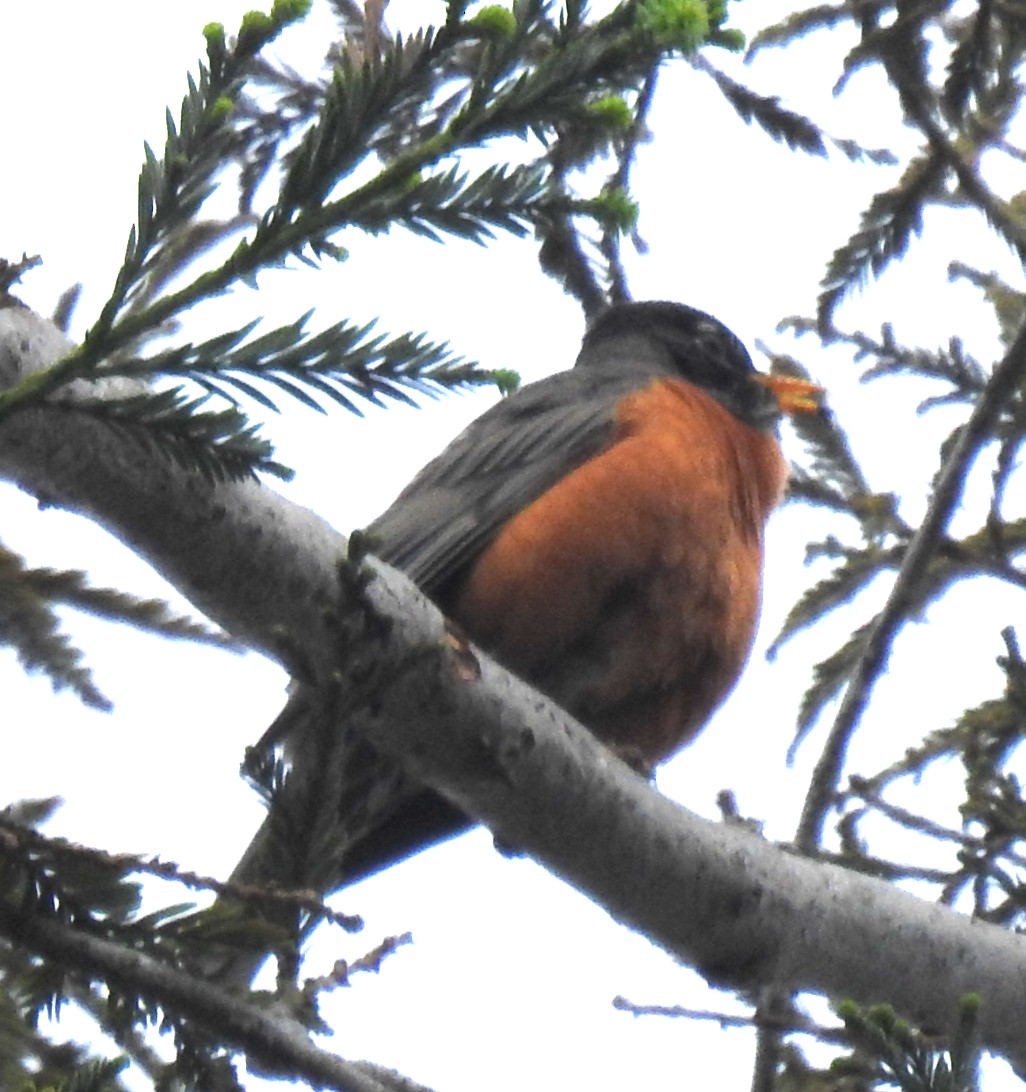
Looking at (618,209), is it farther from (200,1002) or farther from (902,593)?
(902,593)

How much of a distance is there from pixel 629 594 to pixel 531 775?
1.33 metres

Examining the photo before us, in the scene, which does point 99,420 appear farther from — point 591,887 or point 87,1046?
point 591,887

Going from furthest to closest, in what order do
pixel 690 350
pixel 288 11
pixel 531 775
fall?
pixel 690 350 < pixel 531 775 < pixel 288 11

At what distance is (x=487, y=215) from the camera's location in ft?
6.65

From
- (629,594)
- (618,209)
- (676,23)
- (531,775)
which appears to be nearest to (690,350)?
(629,594)

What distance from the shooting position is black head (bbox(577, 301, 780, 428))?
213 inches

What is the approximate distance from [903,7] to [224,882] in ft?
8.95

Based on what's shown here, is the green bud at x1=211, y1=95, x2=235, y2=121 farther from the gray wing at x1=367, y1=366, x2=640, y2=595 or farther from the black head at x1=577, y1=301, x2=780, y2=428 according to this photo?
the black head at x1=577, y1=301, x2=780, y2=428

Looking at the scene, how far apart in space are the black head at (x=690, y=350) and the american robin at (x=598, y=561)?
61 cm

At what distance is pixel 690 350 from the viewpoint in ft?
18.5

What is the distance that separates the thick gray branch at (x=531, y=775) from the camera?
2240 millimetres

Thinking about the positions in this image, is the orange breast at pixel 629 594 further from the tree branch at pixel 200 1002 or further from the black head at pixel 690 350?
the tree branch at pixel 200 1002

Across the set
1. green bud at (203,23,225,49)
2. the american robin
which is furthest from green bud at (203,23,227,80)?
the american robin

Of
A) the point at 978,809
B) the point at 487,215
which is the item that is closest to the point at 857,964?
the point at 978,809
